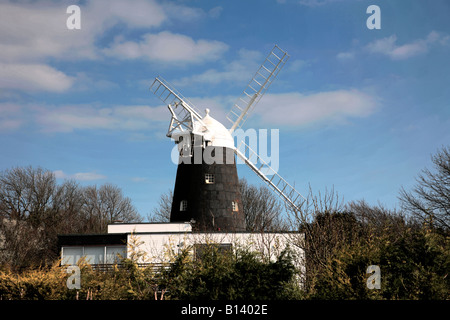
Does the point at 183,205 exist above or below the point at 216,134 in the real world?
below

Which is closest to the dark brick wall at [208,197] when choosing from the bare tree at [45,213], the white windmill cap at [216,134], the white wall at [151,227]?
the white windmill cap at [216,134]

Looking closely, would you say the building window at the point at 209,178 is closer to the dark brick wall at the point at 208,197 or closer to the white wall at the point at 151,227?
the dark brick wall at the point at 208,197

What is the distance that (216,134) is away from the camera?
36844 mm

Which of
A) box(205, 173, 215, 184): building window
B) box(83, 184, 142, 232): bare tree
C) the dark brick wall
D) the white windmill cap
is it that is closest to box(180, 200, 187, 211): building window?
the dark brick wall

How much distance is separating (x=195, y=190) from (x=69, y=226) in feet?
83.3

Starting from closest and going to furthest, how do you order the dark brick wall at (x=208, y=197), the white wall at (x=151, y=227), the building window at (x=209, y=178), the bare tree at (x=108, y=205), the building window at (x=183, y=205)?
the white wall at (x=151, y=227) < the dark brick wall at (x=208, y=197) < the building window at (x=209, y=178) < the building window at (x=183, y=205) < the bare tree at (x=108, y=205)

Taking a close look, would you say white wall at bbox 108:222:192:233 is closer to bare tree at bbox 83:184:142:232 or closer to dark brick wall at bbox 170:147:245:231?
dark brick wall at bbox 170:147:245:231

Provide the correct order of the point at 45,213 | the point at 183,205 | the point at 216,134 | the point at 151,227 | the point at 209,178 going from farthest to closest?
1. the point at 45,213
2. the point at 216,134
3. the point at 183,205
4. the point at 209,178
5. the point at 151,227

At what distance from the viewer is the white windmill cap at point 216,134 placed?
120 feet

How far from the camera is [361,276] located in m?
13.2

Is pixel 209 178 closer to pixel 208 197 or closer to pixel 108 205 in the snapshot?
pixel 208 197

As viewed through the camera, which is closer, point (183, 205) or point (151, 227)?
point (151, 227)

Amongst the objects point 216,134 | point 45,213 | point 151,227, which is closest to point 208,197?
point 151,227
